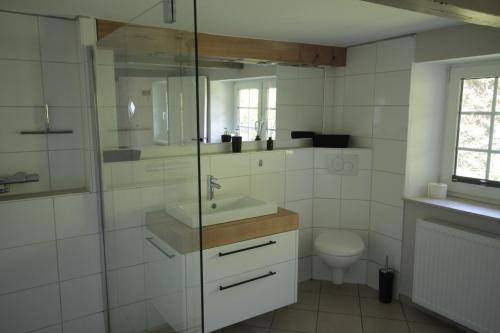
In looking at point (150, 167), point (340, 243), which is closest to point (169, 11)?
point (150, 167)

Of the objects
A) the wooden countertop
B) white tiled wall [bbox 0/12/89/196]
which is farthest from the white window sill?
white tiled wall [bbox 0/12/89/196]

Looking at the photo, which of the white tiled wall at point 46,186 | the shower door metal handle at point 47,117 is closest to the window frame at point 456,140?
the white tiled wall at point 46,186

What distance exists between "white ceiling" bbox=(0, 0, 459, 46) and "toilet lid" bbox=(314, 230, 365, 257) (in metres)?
1.54

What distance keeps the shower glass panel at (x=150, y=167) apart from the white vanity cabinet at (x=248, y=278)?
1.60 ft

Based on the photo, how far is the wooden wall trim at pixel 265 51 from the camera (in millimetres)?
2689

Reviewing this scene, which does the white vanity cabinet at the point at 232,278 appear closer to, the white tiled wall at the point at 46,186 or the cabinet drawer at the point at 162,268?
the cabinet drawer at the point at 162,268

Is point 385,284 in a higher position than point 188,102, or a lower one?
lower

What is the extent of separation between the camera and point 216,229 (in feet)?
7.37

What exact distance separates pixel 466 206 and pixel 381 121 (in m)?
0.86

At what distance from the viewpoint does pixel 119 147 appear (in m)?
1.97

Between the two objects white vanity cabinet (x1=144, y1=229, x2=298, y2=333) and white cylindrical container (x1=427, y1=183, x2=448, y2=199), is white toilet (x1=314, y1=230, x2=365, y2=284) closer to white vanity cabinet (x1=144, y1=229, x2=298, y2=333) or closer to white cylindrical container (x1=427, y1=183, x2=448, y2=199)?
white vanity cabinet (x1=144, y1=229, x2=298, y2=333)

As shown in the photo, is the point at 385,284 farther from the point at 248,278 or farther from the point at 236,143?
the point at 236,143

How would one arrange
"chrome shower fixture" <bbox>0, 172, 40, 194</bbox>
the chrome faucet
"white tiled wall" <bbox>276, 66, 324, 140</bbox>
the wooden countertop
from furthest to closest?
"white tiled wall" <bbox>276, 66, 324, 140</bbox>, the chrome faucet, "chrome shower fixture" <bbox>0, 172, 40, 194</bbox>, the wooden countertop

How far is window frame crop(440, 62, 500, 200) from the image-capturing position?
2.63 metres
